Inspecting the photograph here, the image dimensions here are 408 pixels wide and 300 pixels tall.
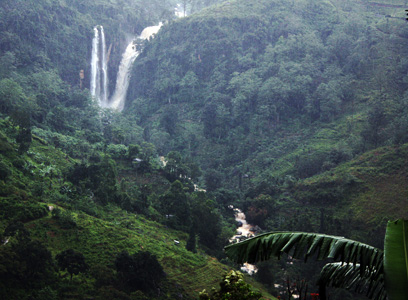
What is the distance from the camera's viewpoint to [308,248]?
170 inches

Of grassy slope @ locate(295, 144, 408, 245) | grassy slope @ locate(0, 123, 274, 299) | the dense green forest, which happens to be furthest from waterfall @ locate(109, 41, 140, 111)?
grassy slope @ locate(295, 144, 408, 245)

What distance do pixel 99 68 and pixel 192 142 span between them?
19.1 m

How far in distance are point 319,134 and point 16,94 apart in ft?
85.8

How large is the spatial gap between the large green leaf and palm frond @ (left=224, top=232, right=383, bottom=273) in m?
0.63

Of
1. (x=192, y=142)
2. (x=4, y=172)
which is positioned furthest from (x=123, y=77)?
(x=4, y=172)

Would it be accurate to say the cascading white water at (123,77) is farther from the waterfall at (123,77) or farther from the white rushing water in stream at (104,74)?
the white rushing water in stream at (104,74)

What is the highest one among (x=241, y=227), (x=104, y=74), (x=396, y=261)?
(x=104, y=74)

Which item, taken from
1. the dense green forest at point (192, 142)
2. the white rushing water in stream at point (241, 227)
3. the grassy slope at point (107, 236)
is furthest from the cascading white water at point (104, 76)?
the grassy slope at point (107, 236)

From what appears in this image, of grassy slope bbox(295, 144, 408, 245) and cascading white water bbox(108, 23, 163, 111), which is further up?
cascading white water bbox(108, 23, 163, 111)

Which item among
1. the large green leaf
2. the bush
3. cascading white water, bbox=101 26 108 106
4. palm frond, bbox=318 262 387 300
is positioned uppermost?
cascading white water, bbox=101 26 108 106

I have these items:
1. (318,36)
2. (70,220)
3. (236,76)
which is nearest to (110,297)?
(70,220)

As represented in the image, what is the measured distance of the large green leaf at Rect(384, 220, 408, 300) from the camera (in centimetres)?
336

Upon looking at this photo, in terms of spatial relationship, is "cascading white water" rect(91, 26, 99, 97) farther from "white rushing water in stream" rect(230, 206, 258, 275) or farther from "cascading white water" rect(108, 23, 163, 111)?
"white rushing water in stream" rect(230, 206, 258, 275)

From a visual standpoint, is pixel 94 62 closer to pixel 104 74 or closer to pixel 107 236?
pixel 104 74
